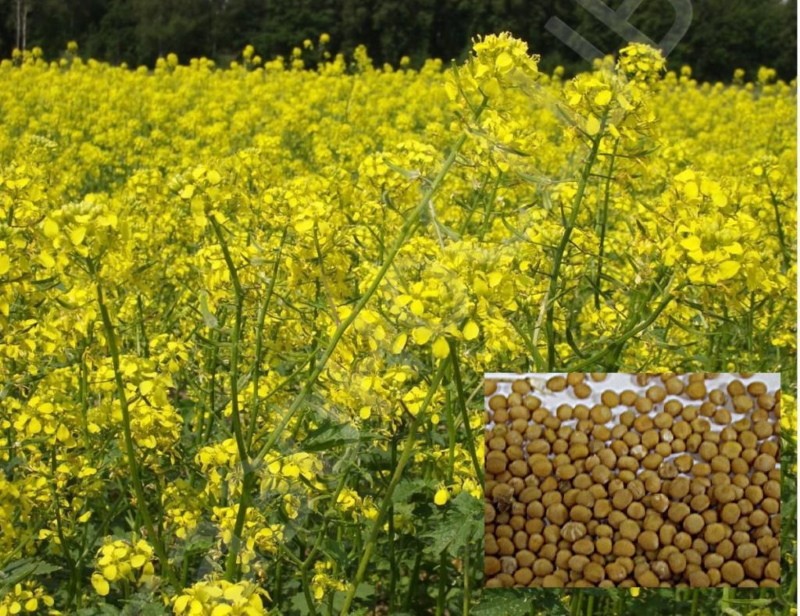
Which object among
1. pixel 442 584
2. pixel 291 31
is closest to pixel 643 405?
pixel 442 584

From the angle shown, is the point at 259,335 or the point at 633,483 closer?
the point at 633,483

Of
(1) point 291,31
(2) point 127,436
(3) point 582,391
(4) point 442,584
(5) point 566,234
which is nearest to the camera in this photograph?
(2) point 127,436

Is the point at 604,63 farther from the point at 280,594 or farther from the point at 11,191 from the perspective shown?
the point at 280,594

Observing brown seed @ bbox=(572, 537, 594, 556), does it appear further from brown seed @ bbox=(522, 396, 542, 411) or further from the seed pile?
brown seed @ bbox=(522, 396, 542, 411)

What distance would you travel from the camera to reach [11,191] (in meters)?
1.89

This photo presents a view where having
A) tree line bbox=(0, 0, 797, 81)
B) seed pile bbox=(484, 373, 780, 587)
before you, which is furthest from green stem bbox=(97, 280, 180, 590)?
tree line bbox=(0, 0, 797, 81)

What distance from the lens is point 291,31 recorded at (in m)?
20.5

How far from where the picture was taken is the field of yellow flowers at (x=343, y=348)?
Result: 66.1 inches

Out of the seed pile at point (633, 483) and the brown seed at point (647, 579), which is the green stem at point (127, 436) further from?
the brown seed at point (647, 579)

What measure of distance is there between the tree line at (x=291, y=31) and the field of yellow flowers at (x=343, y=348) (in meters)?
16.9

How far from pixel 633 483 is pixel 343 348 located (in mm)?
561

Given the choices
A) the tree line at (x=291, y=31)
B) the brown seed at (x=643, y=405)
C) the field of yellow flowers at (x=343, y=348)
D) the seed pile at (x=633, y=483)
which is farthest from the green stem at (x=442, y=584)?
the tree line at (x=291, y=31)

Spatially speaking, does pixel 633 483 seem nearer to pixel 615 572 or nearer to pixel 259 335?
pixel 615 572

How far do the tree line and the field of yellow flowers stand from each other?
55.6 feet
